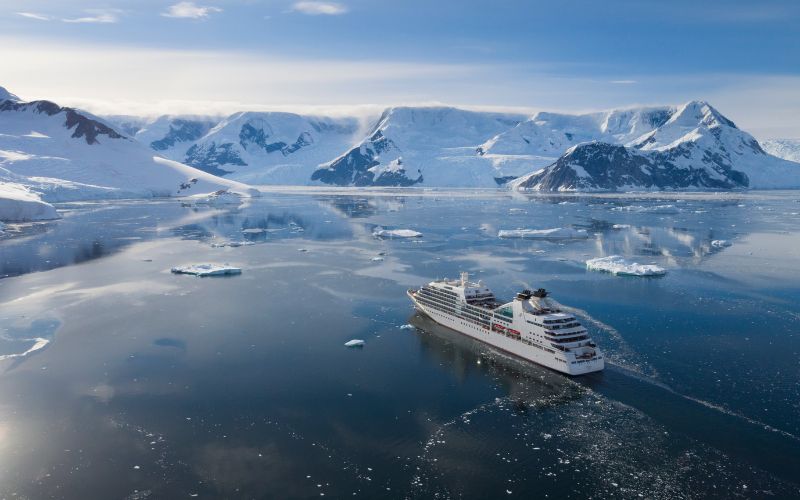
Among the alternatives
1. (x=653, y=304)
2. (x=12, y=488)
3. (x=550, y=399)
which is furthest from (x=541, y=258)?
(x=12, y=488)

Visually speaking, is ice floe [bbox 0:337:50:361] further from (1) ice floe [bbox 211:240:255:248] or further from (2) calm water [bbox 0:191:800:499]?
(1) ice floe [bbox 211:240:255:248]

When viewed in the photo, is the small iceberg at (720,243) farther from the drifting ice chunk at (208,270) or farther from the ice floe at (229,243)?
the ice floe at (229,243)

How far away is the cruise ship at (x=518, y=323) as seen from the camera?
41.5 meters

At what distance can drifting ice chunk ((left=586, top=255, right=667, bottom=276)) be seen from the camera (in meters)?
72.2

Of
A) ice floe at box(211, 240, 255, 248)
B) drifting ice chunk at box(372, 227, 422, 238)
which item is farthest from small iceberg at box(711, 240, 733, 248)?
ice floe at box(211, 240, 255, 248)

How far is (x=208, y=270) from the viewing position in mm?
74250

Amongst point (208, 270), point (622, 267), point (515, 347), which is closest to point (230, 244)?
A: point (208, 270)

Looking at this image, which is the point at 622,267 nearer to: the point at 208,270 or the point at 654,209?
the point at 208,270

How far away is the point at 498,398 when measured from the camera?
37.7 meters

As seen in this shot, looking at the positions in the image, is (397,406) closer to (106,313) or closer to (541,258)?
(106,313)

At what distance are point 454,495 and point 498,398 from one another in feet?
37.7

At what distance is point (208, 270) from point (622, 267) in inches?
2047

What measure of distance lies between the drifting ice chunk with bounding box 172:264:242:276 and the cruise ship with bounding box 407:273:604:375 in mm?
28672

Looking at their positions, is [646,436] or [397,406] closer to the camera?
[646,436]
